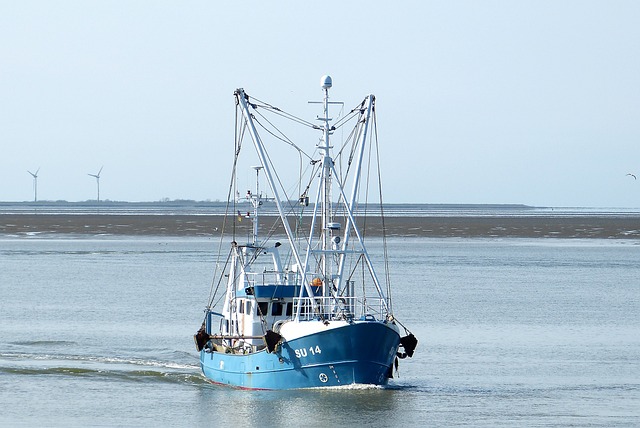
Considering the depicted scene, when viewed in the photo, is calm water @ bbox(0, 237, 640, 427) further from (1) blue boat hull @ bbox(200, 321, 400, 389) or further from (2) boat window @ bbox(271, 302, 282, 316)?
(2) boat window @ bbox(271, 302, 282, 316)

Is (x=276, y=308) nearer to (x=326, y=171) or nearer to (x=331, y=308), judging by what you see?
(x=331, y=308)

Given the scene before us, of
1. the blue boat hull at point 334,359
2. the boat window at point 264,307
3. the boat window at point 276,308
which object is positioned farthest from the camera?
the boat window at point 276,308

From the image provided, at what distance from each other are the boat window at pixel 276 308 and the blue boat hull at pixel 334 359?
2036 mm

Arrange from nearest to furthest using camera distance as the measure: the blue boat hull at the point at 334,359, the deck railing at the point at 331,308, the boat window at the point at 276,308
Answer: the blue boat hull at the point at 334,359 < the deck railing at the point at 331,308 < the boat window at the point at 276,308

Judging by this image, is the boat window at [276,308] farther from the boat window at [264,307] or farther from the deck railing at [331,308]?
the deck railing at [331,308]

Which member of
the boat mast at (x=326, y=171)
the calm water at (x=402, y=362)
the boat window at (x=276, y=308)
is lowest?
the calm water at (x=402, y=362)

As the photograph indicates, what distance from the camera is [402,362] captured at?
42875 mm

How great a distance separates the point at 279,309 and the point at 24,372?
9.53 metres

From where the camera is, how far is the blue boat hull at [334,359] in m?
34.8

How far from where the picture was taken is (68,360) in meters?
44.1

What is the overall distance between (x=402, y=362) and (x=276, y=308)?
639cm

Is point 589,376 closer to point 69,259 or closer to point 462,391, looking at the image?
point 462,391

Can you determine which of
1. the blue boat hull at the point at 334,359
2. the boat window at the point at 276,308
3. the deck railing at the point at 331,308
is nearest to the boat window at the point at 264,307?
the boat window at the point at 276,308

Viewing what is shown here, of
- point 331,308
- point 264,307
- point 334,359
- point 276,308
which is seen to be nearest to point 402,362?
point 276,308
